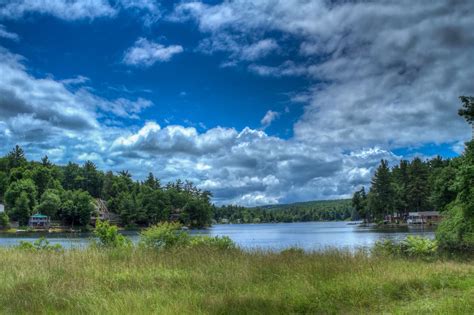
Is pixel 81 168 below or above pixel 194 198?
above

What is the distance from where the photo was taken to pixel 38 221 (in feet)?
407

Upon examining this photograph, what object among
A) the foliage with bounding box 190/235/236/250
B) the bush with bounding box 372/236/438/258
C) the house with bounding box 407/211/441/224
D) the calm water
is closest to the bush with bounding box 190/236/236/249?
the foliage with bounding box 190/235/236/250

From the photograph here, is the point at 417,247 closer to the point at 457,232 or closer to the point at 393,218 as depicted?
the point at 457,232

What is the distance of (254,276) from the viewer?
11852mm

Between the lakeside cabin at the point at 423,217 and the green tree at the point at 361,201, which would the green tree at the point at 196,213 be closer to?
the green tree at the point at 361,201

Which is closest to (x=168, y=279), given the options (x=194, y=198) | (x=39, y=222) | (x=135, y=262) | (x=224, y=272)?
(x=224, y=272)

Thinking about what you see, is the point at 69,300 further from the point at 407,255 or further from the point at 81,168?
the point at 81,168

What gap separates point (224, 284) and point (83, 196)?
131 meters

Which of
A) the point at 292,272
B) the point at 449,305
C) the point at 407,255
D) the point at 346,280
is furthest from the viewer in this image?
the point at 407,255

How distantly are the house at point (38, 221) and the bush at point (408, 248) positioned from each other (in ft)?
391

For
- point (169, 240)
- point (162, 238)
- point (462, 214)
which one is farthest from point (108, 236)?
point (462, 214)

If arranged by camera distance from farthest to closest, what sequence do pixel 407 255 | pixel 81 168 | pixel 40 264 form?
1. pixel 81 168
2. pixel 407 255
3. pixel 40 264

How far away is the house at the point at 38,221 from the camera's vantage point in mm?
121938

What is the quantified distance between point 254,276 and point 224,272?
1004 mm
